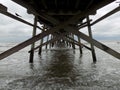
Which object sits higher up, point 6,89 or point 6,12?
point 6,12

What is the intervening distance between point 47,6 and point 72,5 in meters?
0.78

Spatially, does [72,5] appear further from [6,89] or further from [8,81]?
[6,89]

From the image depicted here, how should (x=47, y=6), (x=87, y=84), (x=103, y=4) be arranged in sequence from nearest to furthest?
(x=87, y=84) < (x=103, y=4) < (x=47, y=6)

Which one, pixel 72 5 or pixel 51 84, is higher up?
pixel 72 5

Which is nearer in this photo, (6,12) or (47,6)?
(6,12)

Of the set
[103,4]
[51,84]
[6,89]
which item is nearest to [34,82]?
[51,84]

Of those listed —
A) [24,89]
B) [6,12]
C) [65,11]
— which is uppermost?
[65,11]

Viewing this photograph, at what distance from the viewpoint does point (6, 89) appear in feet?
15.7

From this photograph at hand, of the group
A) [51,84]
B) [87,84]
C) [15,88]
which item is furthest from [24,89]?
[87,84]

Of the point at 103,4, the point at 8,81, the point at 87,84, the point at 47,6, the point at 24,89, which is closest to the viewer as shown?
the point at 24,89

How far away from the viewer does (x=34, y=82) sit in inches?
214

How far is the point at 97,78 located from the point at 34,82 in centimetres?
149

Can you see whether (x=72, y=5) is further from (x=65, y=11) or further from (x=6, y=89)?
(x=6, y=89)

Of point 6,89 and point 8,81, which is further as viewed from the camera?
point 8,81
